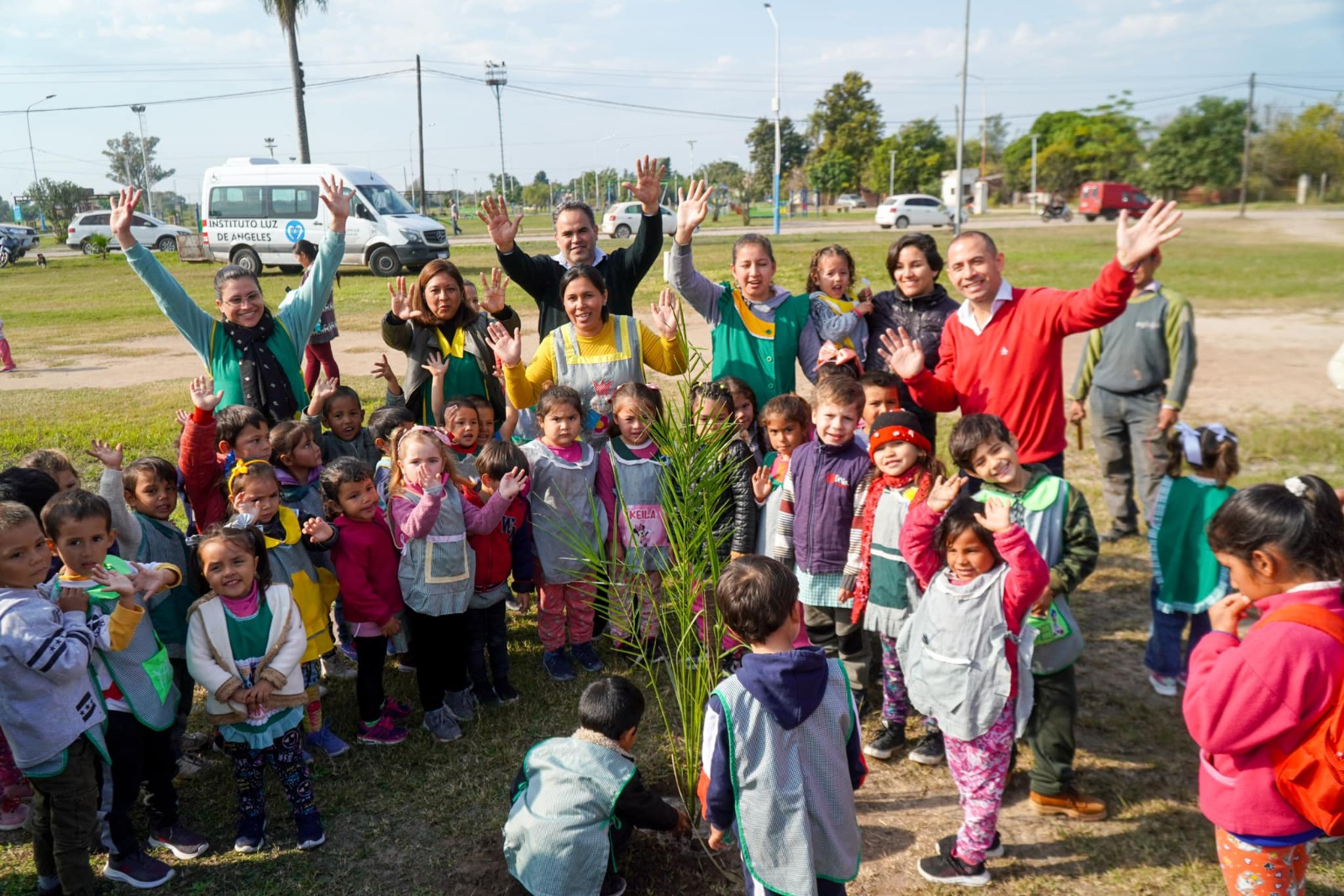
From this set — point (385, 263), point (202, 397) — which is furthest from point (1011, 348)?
point (385, 263)

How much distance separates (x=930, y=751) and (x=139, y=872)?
3010 mm

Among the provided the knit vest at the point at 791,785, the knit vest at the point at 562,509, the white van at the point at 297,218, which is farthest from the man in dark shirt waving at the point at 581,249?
the white van at the point at 297,218

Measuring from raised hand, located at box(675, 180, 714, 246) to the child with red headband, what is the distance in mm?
1576

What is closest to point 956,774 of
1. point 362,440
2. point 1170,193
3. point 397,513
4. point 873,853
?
point 873,853

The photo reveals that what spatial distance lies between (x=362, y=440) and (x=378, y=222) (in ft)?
62.4

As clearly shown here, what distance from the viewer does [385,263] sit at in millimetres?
22172

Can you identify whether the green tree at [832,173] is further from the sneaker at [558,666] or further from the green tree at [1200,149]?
the sneaker at [558,666]

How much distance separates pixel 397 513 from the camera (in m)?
3.89

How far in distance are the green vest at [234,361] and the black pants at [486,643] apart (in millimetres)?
1546

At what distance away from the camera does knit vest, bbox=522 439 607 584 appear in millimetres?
4254

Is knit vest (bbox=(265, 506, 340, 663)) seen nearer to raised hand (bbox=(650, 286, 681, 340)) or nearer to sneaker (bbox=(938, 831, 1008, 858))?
raised hand (bbox=(650, 286, 681, 340))

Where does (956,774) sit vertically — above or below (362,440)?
below

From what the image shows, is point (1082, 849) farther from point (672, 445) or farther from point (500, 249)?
point (500, 249)

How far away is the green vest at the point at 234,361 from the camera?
454 centimetres
